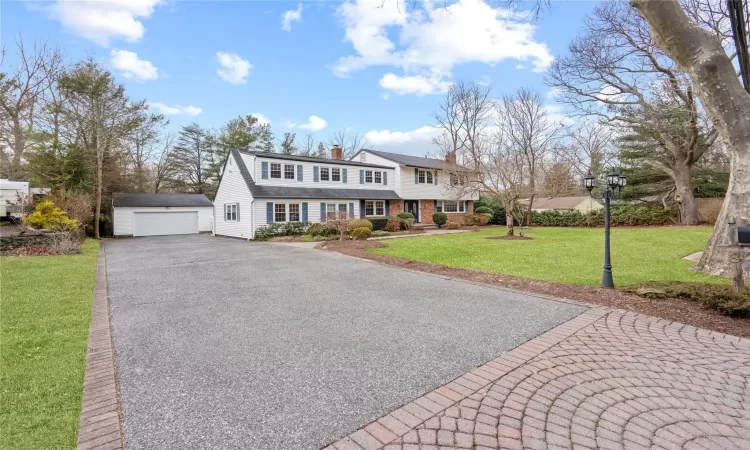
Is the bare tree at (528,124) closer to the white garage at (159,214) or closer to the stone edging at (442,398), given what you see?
the stone edging at (442,398)

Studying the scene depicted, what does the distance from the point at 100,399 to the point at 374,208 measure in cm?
2236

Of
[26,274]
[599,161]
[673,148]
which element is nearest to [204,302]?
[26,274]

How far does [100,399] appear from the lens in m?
2.99

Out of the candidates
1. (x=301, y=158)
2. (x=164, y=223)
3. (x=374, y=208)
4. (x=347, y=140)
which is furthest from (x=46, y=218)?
(x=347, y=140)

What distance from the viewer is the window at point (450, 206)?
29.0 metres

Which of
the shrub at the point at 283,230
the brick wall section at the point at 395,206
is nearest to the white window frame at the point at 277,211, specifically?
the shrub at the point at 283,230

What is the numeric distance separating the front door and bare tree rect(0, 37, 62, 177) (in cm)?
2379

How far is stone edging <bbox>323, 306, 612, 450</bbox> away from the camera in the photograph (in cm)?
242

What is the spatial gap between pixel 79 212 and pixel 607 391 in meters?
22.3

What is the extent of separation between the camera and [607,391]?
3.02 metres

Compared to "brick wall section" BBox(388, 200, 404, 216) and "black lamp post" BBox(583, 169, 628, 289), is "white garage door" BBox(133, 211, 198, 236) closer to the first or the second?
"brick wall section" BBox(388, 200, 404, 216)

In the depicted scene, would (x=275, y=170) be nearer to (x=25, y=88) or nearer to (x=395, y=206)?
(x=395, y=206)

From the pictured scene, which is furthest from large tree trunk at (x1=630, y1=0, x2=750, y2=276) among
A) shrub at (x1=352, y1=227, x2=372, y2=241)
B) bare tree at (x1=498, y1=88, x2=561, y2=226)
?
bare tree at (x1=498, y1=88, x2=561, y2=226)

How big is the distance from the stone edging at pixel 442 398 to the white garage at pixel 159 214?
2709 cm
